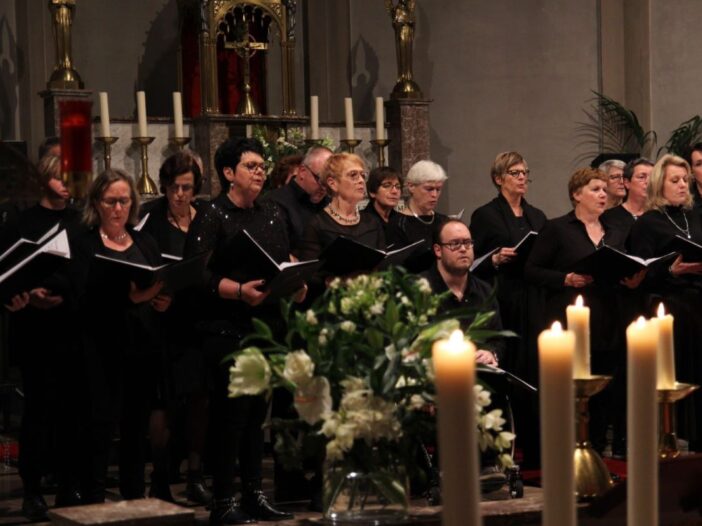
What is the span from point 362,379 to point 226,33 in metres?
7.19

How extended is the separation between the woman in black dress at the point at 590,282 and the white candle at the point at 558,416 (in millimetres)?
5030

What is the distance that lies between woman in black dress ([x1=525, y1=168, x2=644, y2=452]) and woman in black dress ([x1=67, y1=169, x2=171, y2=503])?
6.76ft

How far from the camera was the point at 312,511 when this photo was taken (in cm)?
489

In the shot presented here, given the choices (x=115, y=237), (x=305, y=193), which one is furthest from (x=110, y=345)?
(x=305, y=193)

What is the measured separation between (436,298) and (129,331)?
252 centimetres

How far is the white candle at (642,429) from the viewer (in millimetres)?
1229

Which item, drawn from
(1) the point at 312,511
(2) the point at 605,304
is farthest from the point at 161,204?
(2) the point at 605,304

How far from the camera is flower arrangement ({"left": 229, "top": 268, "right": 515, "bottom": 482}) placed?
236 centimetres

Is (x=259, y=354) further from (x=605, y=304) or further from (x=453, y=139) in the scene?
(x=453, y=139)

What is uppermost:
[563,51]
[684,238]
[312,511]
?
[563,51]

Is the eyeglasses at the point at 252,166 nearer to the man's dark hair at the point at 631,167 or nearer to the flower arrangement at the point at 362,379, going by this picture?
the flower arrangement at the point at 362,379

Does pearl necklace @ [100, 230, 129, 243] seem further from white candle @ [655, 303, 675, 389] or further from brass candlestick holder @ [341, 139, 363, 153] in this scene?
brass candlestick holder @ [341, 139, 363, 153]

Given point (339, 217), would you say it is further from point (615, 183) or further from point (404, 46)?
point (404, 46)

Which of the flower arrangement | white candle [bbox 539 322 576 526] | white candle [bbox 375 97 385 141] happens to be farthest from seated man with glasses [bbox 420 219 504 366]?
white candle [bbox 539 322 576 526]
